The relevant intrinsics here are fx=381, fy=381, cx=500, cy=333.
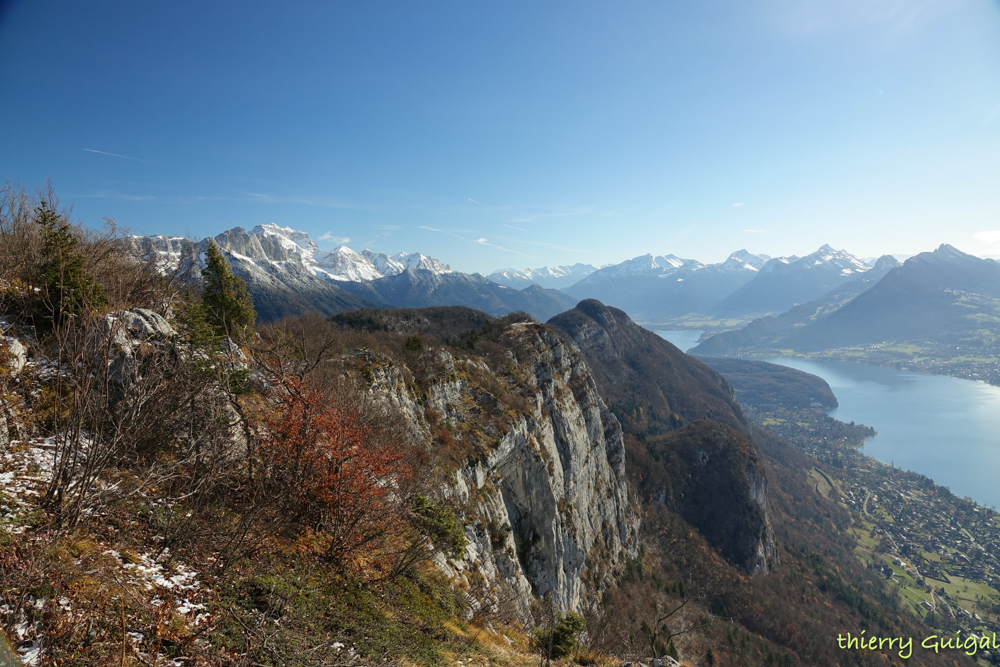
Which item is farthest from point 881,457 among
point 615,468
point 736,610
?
point 615,468

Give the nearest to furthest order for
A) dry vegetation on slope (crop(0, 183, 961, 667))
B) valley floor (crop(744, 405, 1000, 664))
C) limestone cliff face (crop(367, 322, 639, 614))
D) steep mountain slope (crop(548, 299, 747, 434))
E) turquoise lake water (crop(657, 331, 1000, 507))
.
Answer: dry vegetation on slope (crop(0, 183, 961, 667)) → limestone cliff face (crop(367, 322, 639, 614)) → valley floor (crop(744, 405, 1000, 664)) → turquoise lake water (crop(657, 331, 1000, 507)) → steep mountain slope (crop(548, 299, 747, 434))

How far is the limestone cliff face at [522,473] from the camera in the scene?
936 inches

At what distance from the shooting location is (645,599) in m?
51.3

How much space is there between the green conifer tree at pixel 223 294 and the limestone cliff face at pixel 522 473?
9.82 meters

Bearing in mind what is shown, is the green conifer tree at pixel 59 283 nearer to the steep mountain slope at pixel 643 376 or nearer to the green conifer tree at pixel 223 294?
the green conifer tree at pixel 223 294

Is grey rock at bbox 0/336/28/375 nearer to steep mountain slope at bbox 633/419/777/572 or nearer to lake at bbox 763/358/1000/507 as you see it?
steep mountain slope at bbox 633/419/777/572

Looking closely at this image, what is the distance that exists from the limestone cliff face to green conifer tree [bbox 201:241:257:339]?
9.82m

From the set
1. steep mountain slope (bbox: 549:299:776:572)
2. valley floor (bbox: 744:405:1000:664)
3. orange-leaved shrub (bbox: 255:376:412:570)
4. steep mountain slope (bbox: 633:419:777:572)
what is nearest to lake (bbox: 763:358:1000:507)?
valley floor (bbox: 744:405:1000:664)

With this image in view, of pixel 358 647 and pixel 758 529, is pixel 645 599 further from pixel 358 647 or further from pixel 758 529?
pixel 358 647

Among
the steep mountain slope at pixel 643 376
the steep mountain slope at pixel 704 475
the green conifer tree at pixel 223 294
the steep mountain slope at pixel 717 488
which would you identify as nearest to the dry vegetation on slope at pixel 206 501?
the green conifer tree at pixel 223 294

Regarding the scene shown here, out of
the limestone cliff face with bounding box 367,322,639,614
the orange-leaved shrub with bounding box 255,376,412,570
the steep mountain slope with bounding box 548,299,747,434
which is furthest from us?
the steep mountain slope with bounding box 548,299,747,434

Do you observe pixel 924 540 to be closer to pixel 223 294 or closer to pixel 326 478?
pixel 326 478

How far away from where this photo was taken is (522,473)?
32.4 metres

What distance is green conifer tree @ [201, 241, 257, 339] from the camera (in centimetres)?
2403
